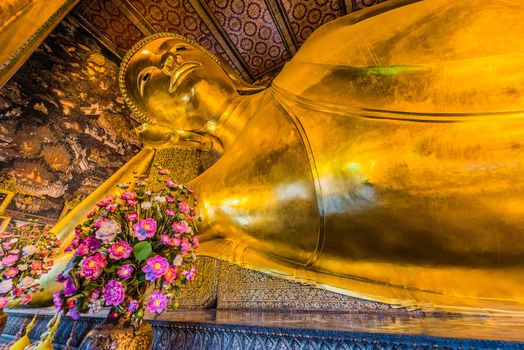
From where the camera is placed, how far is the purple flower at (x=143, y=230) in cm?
66

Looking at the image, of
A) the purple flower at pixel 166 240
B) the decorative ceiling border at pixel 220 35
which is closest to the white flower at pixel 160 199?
the purple flower at pixel 166 240

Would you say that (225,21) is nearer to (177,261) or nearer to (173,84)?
(173,84)

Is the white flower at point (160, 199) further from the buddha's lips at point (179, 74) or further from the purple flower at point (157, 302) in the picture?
the buddha's lips at point (179, 74)

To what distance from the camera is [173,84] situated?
48.4 inches

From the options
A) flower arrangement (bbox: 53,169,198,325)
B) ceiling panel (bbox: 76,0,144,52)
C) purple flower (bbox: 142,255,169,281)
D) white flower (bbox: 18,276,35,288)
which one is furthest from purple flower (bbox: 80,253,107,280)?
ceiling panel (bbox: 76,0,144,52)

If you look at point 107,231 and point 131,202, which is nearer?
point 107,231

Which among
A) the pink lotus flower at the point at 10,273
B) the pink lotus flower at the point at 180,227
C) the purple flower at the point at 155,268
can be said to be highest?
the pink lotus flower at the point at 180,227

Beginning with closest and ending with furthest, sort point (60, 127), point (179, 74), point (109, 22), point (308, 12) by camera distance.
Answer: point (179, 74), point (308, 12), point (109, 22), point (60, 127)

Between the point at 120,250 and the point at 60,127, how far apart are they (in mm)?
2831

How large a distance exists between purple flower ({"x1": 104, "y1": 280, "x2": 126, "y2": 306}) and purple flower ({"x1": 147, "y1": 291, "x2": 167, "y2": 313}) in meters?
0.08

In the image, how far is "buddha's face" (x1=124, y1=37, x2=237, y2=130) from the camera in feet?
4.08

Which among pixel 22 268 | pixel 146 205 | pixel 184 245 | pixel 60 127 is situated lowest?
pixel 22 268

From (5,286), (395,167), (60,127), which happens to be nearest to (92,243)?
(5,286)

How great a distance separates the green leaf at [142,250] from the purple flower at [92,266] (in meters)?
0.08
